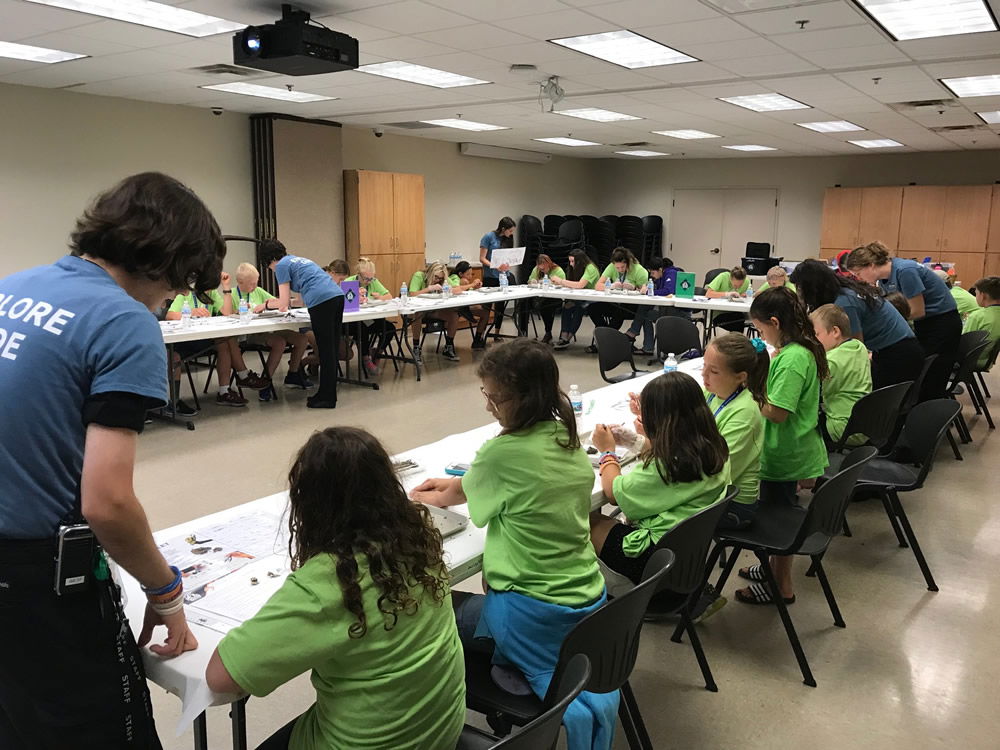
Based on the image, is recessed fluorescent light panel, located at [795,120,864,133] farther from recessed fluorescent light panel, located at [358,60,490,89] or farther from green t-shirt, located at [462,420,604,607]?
green t-shirt, located at [462,420,604,607]

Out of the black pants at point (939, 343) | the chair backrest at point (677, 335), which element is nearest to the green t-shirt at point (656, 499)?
the black pants at point (939, 343)

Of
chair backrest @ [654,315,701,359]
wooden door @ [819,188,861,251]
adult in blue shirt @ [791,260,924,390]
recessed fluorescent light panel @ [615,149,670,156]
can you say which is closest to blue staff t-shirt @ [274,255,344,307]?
chair backrest @ [654,315,701,359]

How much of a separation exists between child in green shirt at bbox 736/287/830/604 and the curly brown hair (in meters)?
2.03

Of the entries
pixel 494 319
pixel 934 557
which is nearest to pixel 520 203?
pixel 494 319

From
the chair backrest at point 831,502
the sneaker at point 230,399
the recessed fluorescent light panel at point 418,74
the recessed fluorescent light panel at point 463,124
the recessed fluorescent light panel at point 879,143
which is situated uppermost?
the recessed fluorescent light panel at point 879,143

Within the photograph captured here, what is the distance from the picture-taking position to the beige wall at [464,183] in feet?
34.7

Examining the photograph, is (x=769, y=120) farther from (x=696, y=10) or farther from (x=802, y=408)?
(x=802, y=408)

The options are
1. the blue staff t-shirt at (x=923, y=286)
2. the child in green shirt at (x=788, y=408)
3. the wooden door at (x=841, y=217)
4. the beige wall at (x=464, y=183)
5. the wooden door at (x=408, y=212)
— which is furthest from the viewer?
the wooden door at (x=841, y=217)

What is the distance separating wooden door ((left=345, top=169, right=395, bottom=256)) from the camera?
9.70m

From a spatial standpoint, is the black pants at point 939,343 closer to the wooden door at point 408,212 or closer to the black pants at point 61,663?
the black pants at point 61,663

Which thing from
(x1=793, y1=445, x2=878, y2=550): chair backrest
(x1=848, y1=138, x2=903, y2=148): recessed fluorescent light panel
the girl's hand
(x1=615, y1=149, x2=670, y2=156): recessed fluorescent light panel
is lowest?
(x1=793, y1=445, x2=878, y2=550): chair backrest

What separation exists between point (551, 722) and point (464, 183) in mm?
11499

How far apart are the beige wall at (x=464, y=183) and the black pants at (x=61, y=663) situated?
30.7ft

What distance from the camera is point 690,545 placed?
7.07ft
